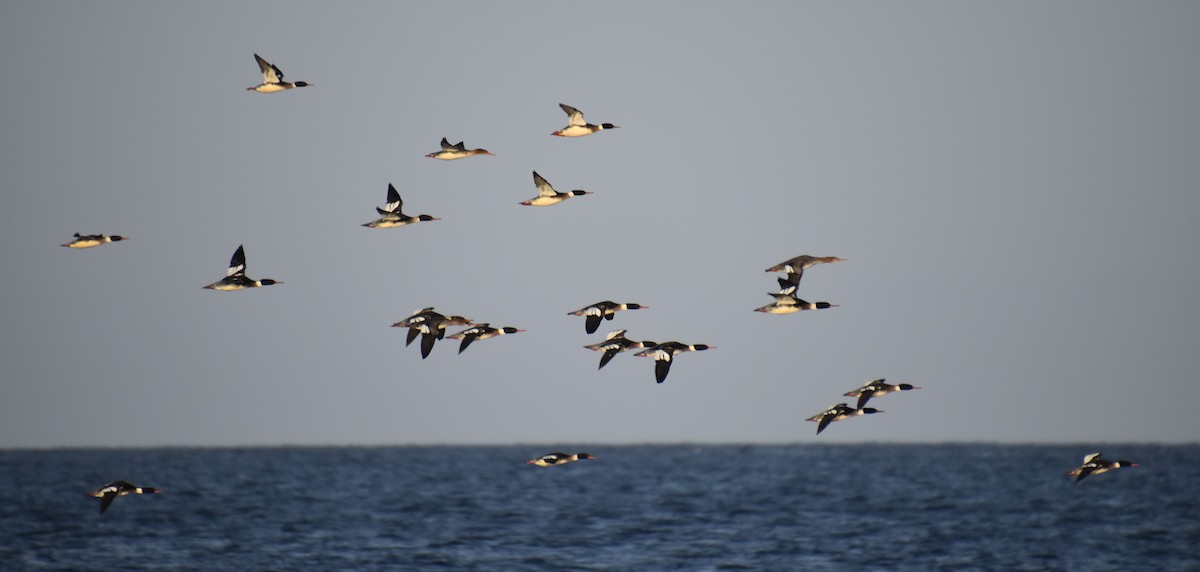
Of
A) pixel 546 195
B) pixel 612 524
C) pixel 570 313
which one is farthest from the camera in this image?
pixel 612 524

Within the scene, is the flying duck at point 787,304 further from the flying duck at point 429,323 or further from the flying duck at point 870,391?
the flying duck at point 429,323

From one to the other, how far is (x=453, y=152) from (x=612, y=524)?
2892 cm

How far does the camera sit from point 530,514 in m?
69.1

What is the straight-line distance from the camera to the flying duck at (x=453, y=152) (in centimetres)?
3694

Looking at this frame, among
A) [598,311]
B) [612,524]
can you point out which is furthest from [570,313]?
[612,524]

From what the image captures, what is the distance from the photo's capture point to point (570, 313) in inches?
1316

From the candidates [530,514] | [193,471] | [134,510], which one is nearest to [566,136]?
[530,514]

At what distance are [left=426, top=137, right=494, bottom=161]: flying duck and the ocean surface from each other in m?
15.4

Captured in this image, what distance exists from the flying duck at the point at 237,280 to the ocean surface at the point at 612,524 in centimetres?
1310

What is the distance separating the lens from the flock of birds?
34219 mm

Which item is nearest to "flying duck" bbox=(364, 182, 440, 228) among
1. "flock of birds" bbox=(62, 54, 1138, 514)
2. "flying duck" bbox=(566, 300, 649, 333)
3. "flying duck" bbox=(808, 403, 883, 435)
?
"flock of birds" bbox=(62, 54, 1138, 514)

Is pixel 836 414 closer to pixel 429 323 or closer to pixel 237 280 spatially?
pixel 429 323

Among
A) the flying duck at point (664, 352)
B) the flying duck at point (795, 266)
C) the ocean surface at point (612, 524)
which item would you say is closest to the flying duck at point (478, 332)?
the flying duck at point (664, 352)

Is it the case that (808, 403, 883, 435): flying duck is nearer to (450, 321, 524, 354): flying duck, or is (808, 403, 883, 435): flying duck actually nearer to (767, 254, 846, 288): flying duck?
(767, 254, 846, 288): flying duck
